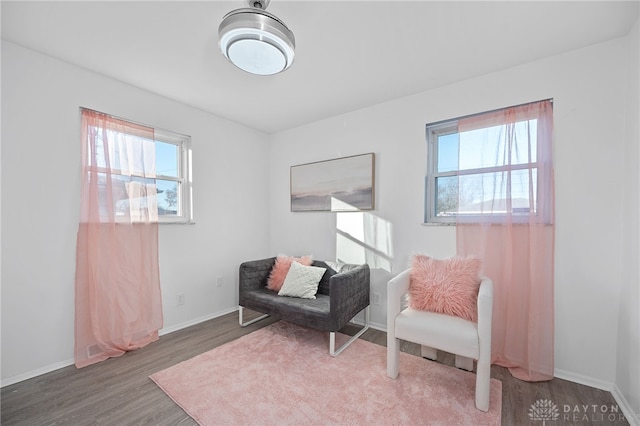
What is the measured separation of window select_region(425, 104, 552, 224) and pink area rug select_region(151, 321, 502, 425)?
136 cm

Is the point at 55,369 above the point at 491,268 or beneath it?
beneath

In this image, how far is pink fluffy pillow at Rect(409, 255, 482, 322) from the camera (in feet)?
6.51

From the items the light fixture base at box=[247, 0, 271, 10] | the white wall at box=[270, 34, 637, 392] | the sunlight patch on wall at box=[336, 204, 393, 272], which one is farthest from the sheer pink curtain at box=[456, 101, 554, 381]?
the light fixture base at box=[247, 0, 271, 10]

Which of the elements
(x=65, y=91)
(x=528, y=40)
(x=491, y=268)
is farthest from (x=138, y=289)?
(x=528, y=40)

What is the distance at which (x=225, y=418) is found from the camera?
1.63 meters

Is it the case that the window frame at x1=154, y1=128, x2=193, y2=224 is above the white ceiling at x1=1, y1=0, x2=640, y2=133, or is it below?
below

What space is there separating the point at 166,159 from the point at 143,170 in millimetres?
432

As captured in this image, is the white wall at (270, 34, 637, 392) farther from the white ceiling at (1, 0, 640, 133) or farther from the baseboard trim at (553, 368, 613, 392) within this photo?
the white ceiling at (1, 0, 640, 133)

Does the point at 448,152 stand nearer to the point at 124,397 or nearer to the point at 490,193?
the point at 490,193

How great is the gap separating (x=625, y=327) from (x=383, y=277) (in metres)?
1.77

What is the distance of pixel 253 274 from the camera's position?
3023 mm

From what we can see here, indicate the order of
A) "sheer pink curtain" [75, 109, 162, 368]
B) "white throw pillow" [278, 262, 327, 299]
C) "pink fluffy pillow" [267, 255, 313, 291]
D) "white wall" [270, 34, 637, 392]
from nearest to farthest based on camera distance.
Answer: "white wall" [270, 34, 637, 392]
"sheer pink curtain" [75, 109, 162, 368]
"white throw pillow" [278, 262, 327, 299]
"pink fluffy pillow" [267, 255, 313, 291]

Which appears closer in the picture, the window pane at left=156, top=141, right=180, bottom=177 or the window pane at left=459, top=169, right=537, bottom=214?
the window pane at left=459, top=169, right=537, bottom=214

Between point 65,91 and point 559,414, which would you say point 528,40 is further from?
point 65,91
